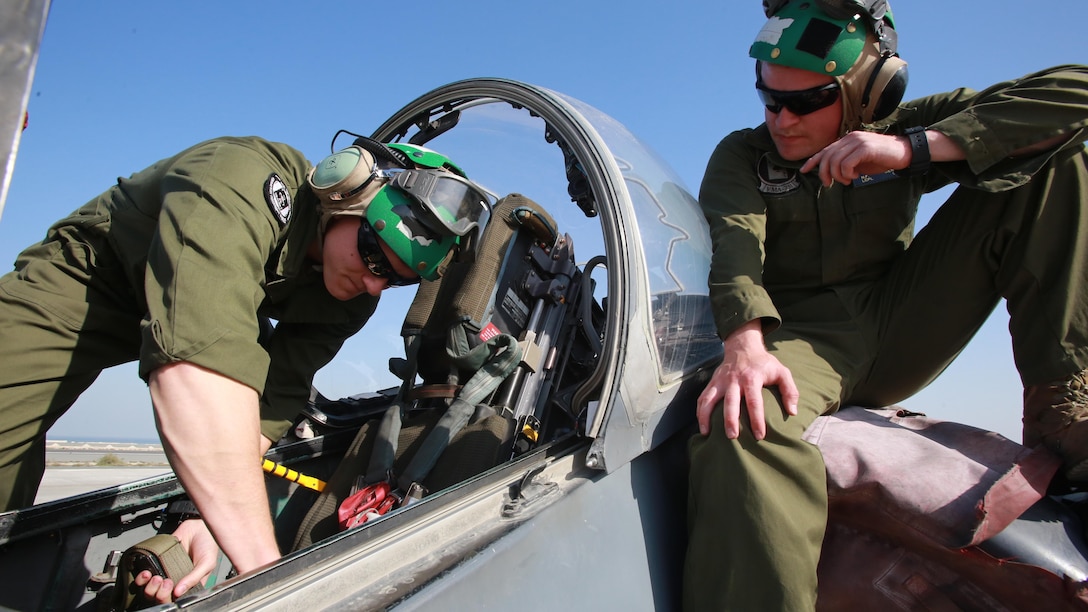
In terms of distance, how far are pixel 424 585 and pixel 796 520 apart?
731mm

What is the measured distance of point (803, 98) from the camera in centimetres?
176

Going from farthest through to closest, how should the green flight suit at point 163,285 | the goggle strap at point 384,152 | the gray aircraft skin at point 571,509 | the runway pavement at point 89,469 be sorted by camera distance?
the runway pavement at point 89,469 → the goggle strap at point 384,152 → the green flight suit at point 163,285 → the gray aircraft skin at point 571,509

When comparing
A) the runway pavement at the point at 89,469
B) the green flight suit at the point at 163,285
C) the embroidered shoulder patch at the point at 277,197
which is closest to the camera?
the green flight suit at the point at 163,285

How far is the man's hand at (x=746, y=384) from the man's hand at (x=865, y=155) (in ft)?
1.46

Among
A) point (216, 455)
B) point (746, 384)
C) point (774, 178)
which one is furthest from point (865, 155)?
point (216, 455)

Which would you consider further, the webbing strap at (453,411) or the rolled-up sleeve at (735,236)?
the webbing strap at (453,411)

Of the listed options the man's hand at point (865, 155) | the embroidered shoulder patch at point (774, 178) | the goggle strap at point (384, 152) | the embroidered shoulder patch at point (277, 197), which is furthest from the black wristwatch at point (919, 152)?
the embroidered shoulder patch at point (277, 197)

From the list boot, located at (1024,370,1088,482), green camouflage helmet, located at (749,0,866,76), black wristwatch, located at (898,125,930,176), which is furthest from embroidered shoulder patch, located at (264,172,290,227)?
boot, located at (1024,370,1088,482)

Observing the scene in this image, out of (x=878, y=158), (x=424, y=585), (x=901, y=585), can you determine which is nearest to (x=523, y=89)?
(x=878, y=158)

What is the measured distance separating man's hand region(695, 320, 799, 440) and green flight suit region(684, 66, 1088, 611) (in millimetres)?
25

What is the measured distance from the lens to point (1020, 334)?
1.55m

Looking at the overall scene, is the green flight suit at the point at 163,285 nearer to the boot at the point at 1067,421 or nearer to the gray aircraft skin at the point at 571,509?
the gray aircraft skin at the point at 571,509

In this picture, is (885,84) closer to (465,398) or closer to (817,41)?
(817,41)

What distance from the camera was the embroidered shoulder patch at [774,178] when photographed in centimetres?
193
